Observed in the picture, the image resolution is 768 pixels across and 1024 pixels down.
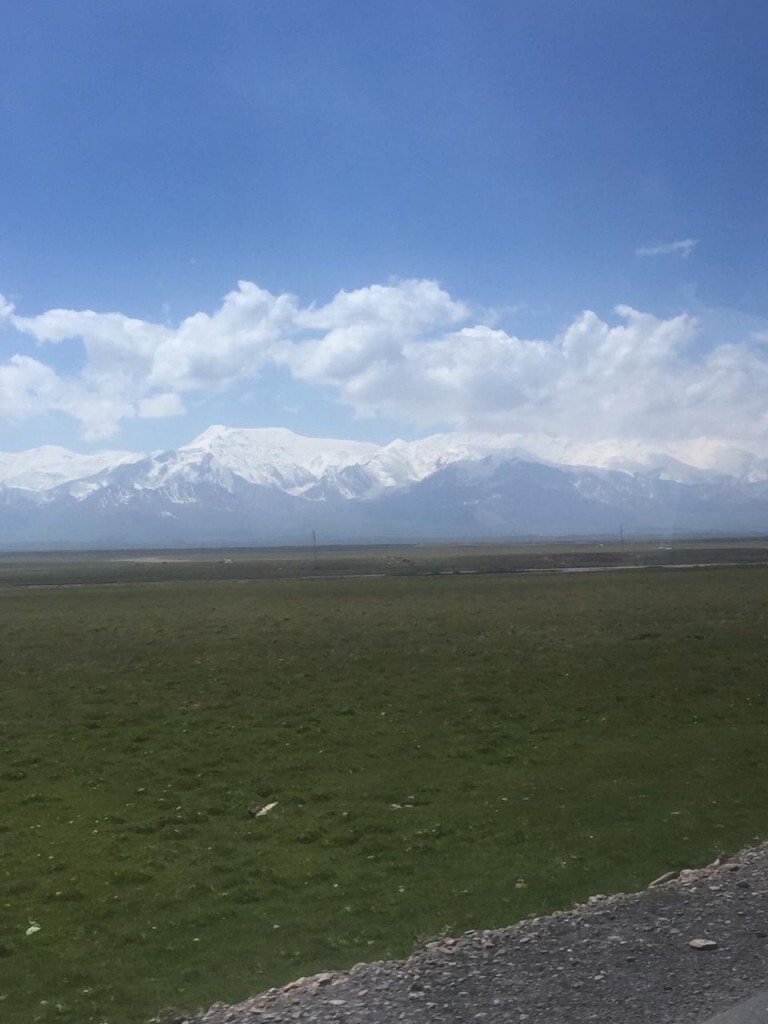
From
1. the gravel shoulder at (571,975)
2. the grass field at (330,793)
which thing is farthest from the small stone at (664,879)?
the gravel shoulder at (571,975)

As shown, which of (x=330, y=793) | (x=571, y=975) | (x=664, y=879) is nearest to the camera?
(x=571, y=975)

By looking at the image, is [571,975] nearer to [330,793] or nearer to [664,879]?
[664,879]

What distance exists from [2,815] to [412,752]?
834 centimetres

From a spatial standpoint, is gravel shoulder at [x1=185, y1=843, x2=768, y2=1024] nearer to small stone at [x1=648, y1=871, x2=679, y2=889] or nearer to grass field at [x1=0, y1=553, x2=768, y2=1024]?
small stone at [x1=648, y1=871, x2=679, y2=889]

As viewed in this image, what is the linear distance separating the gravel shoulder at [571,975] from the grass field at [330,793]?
998 millimetres

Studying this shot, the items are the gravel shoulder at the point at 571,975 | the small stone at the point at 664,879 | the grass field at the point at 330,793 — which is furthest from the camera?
the small stone at the point at 664,879

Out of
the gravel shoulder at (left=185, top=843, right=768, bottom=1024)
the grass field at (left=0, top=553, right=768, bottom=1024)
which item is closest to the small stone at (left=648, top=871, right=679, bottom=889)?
the grass field at (left=0, top=553, right=768, bottom=1024)

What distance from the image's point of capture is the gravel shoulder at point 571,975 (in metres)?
6.97

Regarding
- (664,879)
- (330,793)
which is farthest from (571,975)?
(330,793)

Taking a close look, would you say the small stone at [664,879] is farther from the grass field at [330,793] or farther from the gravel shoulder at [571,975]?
the gravel shoulder at [571,975]

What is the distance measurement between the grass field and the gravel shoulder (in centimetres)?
100

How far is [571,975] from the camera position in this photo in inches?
298

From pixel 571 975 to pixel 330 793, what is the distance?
912 cm

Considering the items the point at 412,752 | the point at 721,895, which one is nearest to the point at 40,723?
the point at 412,752
